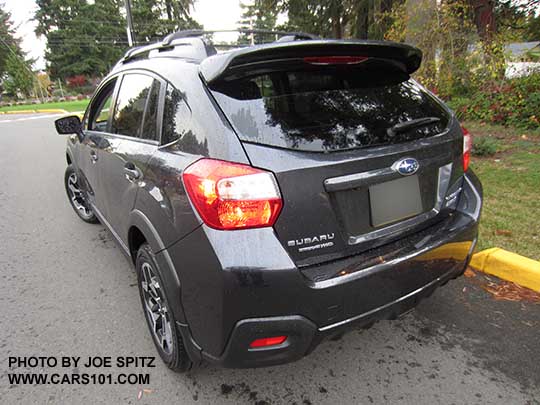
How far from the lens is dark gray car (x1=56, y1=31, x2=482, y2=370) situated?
1.49 m

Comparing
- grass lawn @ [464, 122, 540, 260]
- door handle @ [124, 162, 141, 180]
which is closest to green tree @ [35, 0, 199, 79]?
grass lawn @ [464, 122, 540, 260]

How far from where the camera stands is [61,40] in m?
49.9

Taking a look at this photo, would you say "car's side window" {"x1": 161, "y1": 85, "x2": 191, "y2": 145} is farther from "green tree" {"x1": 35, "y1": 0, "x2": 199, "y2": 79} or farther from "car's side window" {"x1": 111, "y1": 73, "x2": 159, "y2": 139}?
"green tree" {"x1": 35, "y1": 0, "x2": 199, "y2": 79}

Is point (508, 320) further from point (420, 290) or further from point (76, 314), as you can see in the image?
point (76, 314)

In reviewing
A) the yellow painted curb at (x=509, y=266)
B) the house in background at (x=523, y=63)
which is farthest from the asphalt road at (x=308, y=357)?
the house in background at (x=523, y=63)

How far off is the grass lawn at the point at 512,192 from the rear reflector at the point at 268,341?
7.84 ft

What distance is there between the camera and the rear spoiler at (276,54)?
1616 millimetres

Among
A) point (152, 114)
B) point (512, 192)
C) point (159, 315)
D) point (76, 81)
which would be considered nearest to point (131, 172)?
point (152, 114)

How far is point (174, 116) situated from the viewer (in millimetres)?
1857

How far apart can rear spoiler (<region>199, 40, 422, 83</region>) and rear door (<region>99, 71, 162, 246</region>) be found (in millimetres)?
555

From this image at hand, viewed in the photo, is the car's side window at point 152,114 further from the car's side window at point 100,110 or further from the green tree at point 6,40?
the green tree at point 6,40

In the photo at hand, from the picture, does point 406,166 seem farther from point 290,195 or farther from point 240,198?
point 240,198

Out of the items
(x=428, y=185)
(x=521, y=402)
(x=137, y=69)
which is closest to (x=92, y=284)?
(x=137, y=69)

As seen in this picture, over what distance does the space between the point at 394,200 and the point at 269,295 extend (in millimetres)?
766
